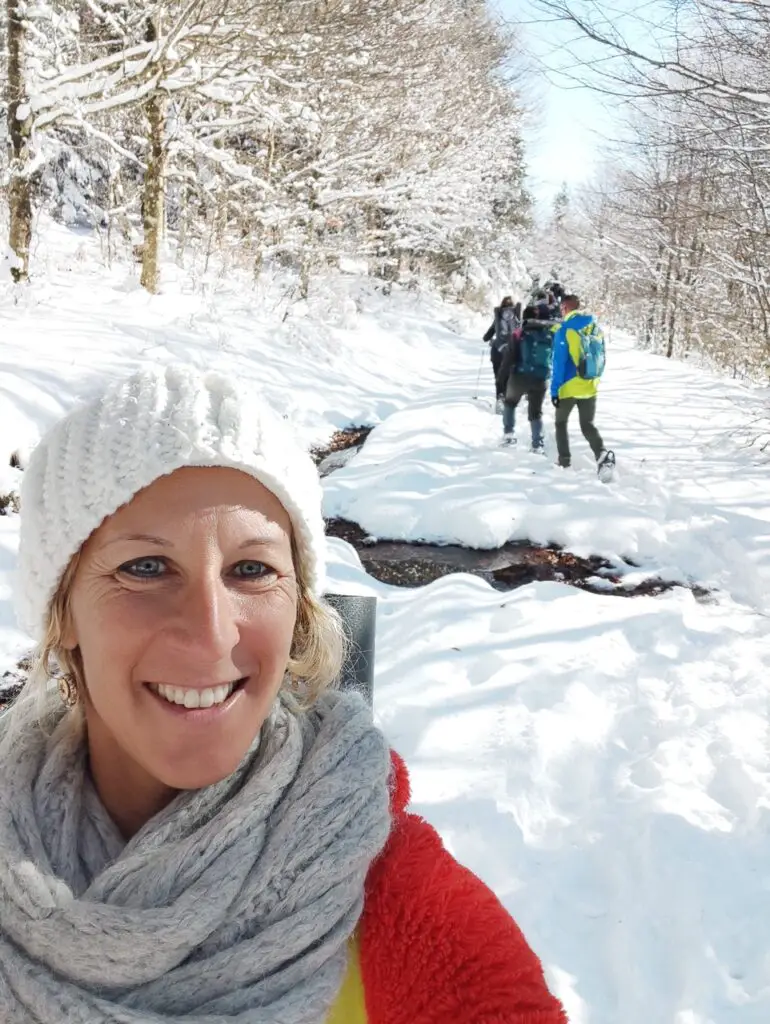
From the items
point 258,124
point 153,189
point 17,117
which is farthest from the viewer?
point 258,124

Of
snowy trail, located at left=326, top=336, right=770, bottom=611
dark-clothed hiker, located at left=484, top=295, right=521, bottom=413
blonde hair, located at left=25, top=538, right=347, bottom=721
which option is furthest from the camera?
dark-clothed hiker, located at left=484, top=295, right=521, bottom=413

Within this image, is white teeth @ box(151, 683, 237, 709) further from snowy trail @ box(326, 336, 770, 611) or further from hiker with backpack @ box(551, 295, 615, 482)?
hiker with backpack @ box(551, 295, 615, 482)

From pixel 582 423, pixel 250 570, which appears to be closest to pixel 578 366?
pixel 582 423

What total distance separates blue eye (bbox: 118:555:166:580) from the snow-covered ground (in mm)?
1838

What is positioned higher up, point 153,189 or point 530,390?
point 153,189

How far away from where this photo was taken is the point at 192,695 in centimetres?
94

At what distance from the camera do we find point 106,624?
3.19 feet

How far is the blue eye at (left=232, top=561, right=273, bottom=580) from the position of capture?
104 cm

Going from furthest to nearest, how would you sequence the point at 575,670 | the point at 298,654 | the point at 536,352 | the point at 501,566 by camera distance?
the point at 536,352 < the point at 501,566 < the point at 575,670 < the point at 298,654

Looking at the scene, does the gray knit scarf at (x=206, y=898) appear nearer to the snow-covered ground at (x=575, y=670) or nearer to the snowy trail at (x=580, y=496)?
the snow-covered ground at (x=575, y=670)

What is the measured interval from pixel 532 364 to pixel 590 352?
1.26 m

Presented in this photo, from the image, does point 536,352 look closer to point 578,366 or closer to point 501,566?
point 578,366

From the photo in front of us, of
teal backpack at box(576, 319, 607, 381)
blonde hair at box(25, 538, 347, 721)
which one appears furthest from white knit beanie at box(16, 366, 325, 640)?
teal backpack at box(576, 319, 607, 381)

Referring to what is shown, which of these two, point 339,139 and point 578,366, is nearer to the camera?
point 578,366
